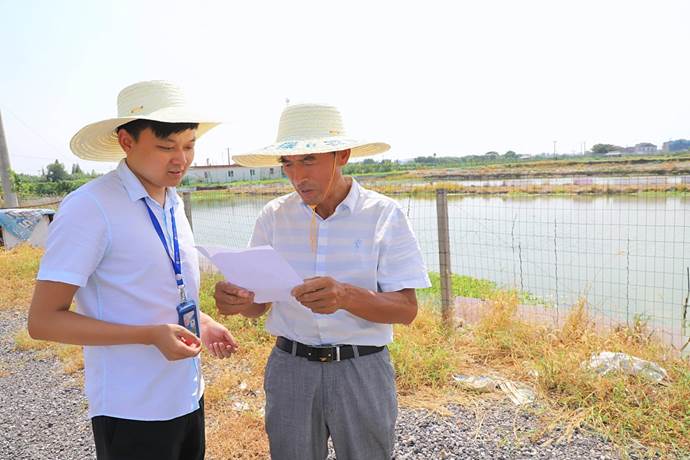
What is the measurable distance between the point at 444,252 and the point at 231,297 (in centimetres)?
280

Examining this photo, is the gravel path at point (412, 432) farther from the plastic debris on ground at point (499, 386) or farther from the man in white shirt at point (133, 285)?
the man in white shirt at point (133, 285)

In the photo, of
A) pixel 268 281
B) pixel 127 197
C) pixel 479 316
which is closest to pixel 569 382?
pixel 479 316

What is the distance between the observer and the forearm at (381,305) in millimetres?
1408

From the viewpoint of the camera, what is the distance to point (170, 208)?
4.91 feet

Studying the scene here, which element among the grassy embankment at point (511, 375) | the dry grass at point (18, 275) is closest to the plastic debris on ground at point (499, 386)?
the grassy embankment at point (511, 375)

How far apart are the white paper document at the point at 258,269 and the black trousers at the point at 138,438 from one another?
48 centimetres

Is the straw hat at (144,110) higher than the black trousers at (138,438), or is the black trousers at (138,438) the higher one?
the straw hat at (144,110)

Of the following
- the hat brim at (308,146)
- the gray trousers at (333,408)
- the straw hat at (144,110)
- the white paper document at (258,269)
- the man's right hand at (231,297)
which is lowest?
the gray trousers at (333,408)

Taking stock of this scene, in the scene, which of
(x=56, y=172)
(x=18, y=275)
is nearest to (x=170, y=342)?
(x=18, y=275)

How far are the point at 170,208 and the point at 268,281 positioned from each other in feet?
1.34

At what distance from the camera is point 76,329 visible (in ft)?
4.04

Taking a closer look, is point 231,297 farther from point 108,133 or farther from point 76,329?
point 108,133

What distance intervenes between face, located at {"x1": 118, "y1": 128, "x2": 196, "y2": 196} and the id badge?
0.35 meters

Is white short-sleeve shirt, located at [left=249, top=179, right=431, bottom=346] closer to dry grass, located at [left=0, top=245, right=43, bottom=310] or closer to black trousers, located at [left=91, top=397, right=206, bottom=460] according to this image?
black trousers, located at [left=91, top=397, right=206, bottom=460]
